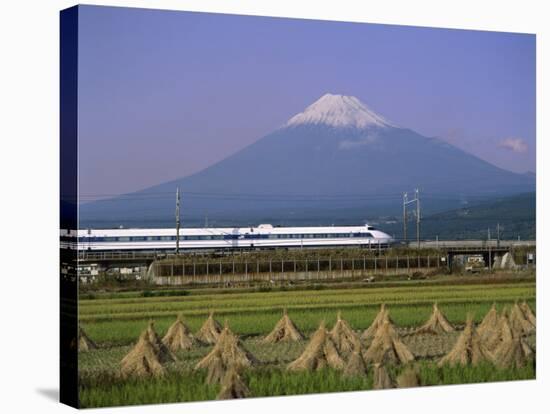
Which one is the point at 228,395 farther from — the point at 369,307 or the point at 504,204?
the point at 504,204

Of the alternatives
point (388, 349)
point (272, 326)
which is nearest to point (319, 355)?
point (272, 326)

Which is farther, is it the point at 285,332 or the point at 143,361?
the point at 285,332

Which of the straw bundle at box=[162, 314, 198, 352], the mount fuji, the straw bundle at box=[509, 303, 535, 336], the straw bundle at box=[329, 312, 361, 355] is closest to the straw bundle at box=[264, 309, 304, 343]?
the straw bundle at box=[329, 312, 361, 355]

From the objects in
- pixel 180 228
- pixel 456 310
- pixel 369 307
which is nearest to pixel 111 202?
pixel 180 228

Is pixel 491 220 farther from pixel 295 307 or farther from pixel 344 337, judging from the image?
pixel 295 307

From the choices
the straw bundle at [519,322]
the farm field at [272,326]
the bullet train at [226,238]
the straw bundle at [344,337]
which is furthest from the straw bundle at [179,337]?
the straw bundle at [519,322]
